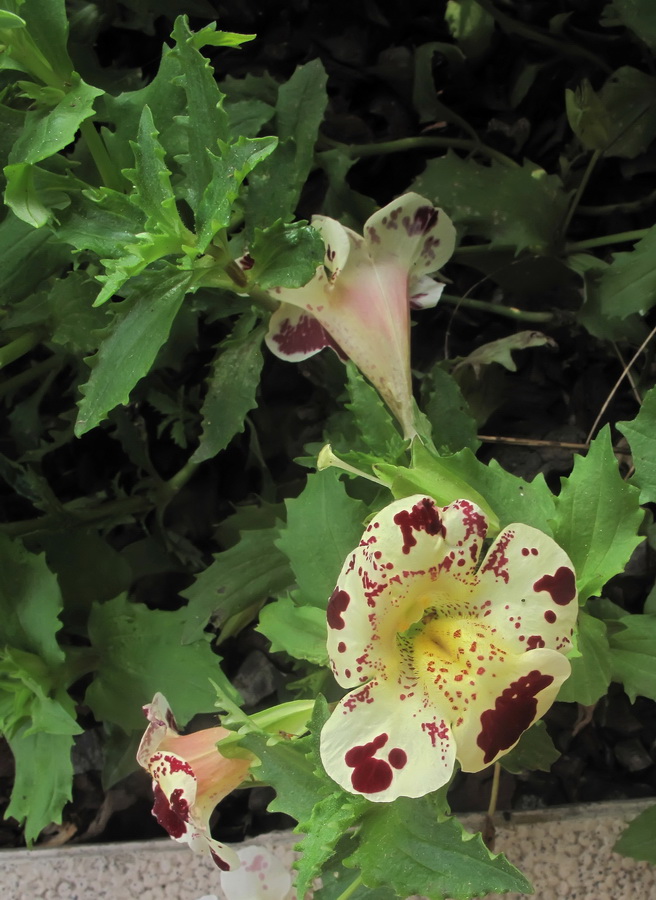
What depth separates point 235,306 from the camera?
0.78m

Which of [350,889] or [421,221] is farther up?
[421,221]

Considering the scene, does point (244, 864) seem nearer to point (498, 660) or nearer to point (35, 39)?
point (498, 660)

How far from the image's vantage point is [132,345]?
2.07ft

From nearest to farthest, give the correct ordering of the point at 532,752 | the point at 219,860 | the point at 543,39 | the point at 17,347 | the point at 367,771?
the point at 367,771 → the point at 219,860 → the point at 532,752 → the point at 17,347 → the point at 543,39

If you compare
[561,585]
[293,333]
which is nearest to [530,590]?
[561,585]

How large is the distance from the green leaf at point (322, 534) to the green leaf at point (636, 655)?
0.22 meters

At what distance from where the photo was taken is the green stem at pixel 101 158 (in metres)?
0.69

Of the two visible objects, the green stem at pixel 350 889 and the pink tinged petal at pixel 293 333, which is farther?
the pink tinged petal at pixel 293 333

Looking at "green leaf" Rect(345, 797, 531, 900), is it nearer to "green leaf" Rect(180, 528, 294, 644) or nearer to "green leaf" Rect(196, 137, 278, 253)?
"green leaf" Rect(180, 528, 294, 644)

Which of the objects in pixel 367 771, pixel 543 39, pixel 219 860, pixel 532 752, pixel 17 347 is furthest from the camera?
pixel 543 39

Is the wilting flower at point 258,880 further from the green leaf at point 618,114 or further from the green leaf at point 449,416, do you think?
the green leaf at point 618,114

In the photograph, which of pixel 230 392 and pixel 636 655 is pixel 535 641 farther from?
pixel 230 392

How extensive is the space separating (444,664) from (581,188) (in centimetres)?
55

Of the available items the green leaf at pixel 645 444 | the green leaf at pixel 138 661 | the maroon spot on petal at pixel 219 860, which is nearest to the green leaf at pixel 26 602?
the green leaf at pixel 138 661
